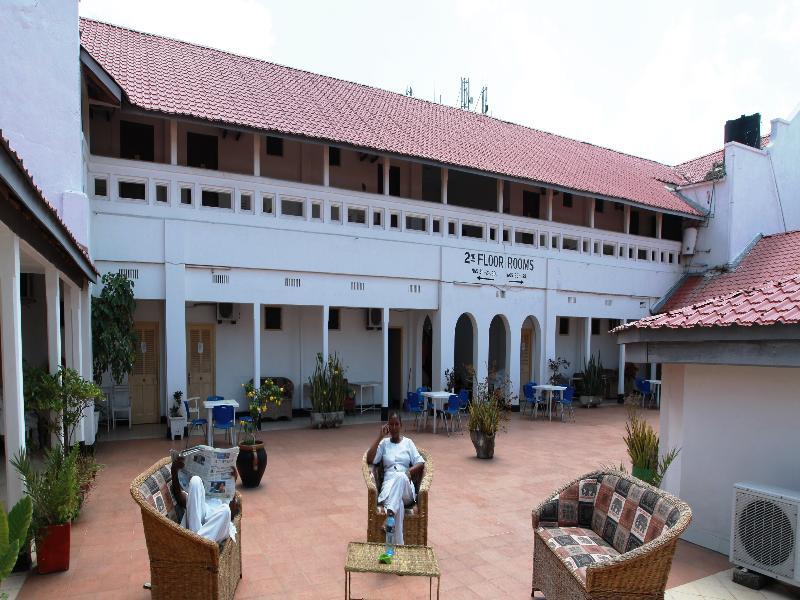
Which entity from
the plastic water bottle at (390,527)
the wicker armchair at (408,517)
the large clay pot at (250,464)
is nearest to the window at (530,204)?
the large clay pot at (250,464)

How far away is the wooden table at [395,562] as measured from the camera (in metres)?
4.20

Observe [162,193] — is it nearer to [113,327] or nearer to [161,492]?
[113,327]

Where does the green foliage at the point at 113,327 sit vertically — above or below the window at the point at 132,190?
below

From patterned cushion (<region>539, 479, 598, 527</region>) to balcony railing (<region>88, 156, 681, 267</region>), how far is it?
9.10m

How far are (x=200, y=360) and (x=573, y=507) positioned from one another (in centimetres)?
1045

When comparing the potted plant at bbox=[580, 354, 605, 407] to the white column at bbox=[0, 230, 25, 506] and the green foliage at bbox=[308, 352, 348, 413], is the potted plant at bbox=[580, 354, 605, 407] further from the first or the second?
the white column at bbox=[0, 230, 25, 506]

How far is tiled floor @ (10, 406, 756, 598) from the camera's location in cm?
511

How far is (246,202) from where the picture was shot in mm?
12484

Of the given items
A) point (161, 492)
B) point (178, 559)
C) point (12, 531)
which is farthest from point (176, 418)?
point (12, 531)

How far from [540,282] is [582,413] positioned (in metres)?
3.98

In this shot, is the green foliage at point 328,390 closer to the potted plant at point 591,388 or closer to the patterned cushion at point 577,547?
the patterned cushion at point 577,547

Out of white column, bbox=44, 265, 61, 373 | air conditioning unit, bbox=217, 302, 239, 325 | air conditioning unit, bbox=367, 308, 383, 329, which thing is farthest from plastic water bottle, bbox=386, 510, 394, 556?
air conditioning unit, bbox=367, 308, 383, 329

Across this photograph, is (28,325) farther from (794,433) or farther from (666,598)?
(794,433)

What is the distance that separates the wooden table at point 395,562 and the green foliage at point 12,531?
2.15 metres
